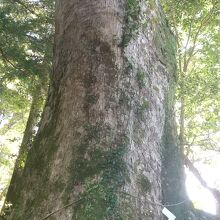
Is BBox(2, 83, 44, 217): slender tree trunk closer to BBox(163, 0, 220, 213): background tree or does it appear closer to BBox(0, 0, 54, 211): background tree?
BBox(0, 0, 54, 211): background tree

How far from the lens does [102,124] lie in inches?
160

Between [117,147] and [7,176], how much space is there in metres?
17.2

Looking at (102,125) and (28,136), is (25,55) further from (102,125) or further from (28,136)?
(102,125)


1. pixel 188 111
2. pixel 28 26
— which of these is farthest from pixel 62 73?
pixel 188 111

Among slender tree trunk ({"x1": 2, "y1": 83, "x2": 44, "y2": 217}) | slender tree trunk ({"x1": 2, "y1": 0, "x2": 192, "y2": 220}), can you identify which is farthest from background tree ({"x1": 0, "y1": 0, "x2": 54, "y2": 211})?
slender tree trunk ({"x1": 2, "y1": 0, "x2": 192, "y2": 220})

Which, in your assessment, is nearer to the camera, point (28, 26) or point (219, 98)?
point (28, 26)

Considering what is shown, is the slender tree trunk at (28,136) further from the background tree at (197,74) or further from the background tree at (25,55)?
the background tree at (197,74)

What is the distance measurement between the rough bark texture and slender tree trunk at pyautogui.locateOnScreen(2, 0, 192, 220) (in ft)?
0.04

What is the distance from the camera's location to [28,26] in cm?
902

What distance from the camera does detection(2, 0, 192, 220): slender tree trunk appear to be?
3.71m

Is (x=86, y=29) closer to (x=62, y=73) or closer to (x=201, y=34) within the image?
(x=62, y=73)

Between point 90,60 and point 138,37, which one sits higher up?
point 138,37

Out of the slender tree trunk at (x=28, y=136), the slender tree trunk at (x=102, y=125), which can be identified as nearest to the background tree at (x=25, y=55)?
the slender tree trunk at (x=28, y=136)

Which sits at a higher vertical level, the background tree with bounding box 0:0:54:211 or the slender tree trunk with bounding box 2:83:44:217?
the background tree with bounding box 0:0:54:211
